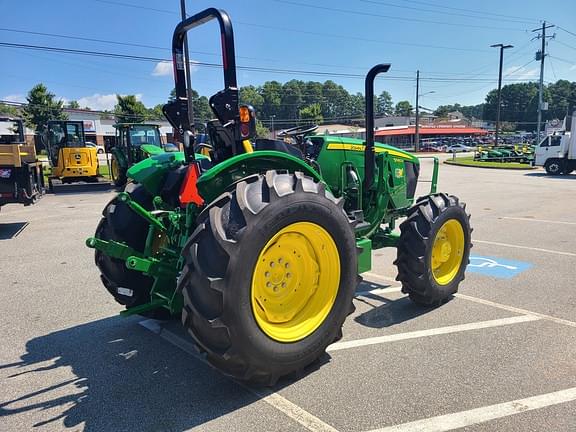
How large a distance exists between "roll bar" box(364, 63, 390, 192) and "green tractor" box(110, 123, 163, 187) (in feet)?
44.4

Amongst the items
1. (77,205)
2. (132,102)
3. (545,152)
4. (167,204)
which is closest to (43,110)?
(132,102)

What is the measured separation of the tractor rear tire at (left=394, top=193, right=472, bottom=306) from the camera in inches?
172

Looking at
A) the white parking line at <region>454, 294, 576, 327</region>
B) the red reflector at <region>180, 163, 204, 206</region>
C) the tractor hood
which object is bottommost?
the white parking line at <region>454, 294, 576, 327</region>

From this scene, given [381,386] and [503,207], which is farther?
[503,207]

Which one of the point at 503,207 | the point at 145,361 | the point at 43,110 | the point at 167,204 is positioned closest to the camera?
the point at 145,361

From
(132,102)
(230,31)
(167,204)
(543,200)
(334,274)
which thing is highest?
(132,102)

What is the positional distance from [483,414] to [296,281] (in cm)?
147

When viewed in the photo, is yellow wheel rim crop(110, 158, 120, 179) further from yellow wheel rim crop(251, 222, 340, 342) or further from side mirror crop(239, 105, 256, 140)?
yellow wheel rim crop(251, 222, 340, 342)

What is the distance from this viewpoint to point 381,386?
311 cm

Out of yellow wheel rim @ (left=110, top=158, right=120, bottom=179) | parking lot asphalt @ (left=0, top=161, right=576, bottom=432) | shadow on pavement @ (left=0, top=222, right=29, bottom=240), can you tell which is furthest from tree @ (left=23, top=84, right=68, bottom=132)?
parking lot asphalt @ (left=0, top=161, right=576, bottom=432)

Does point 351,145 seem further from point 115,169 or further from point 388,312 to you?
point 115,169

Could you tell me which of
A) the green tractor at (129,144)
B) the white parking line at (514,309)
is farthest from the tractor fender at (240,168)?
the green tractor at (129,144)

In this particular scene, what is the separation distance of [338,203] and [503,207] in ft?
33.7

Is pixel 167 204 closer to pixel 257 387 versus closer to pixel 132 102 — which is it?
pixel 257 387
